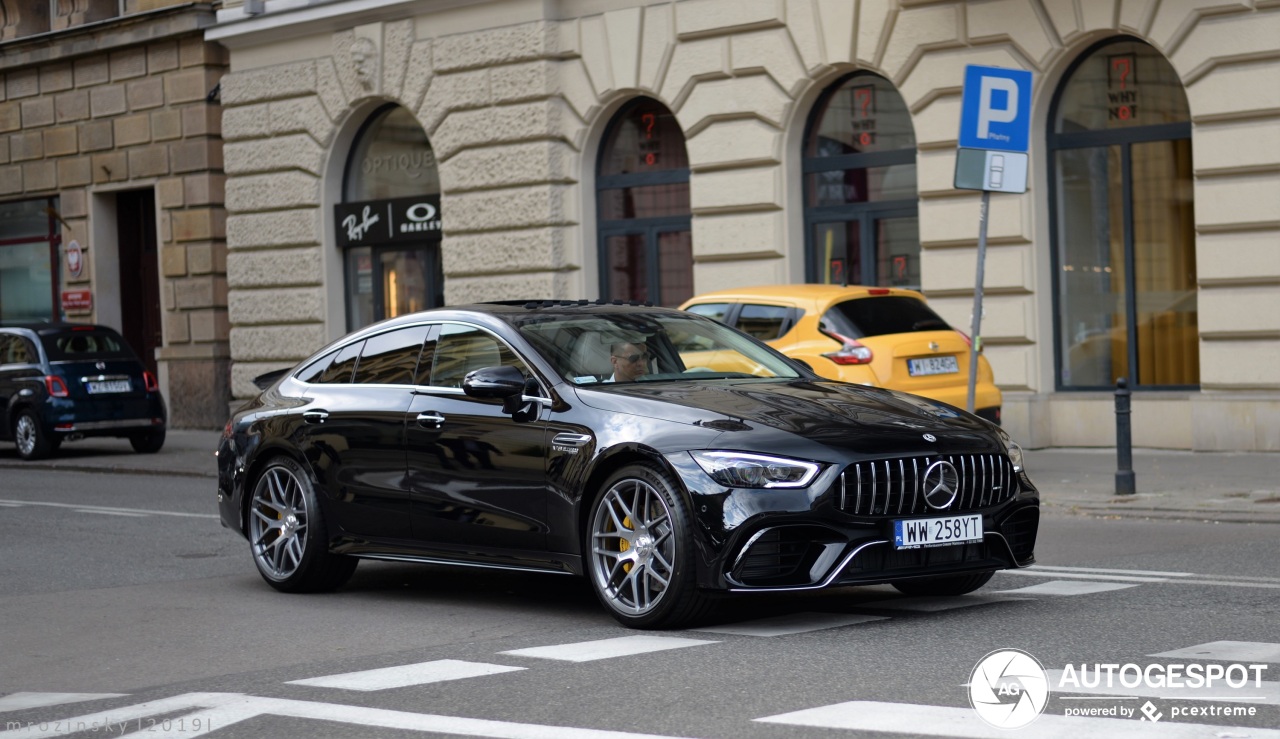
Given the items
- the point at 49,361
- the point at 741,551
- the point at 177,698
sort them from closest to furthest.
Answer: the point at 177,698
the point at 741,551
the point at 49,361

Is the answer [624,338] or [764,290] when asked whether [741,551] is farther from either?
[764,290]

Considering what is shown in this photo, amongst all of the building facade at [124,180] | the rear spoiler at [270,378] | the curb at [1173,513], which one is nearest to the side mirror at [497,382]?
the rear spoiler at [270,378]

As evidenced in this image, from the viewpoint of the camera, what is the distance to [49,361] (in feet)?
73.3

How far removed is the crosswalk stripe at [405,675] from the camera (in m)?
6.61

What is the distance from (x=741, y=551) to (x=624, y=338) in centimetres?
171

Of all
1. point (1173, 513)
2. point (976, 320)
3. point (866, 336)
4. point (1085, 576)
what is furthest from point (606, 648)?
point (976, 320)

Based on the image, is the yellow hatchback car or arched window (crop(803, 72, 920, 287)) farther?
arched window (crop(803, 72, 920, 287))

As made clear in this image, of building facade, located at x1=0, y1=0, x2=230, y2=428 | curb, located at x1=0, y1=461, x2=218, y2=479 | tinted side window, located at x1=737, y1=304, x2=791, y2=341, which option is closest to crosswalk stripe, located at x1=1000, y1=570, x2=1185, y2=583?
tinted side window, located at x1=737, y1=304, x2=791, y2=341

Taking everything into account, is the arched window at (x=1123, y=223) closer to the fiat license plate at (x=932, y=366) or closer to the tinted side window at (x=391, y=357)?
the fiat license plate at (x=932, y=366)

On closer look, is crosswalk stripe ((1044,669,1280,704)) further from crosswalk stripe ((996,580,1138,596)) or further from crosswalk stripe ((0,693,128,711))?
crosswalk stripe ((0,693,128,711))

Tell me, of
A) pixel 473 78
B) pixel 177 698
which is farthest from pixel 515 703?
pixel 473 78

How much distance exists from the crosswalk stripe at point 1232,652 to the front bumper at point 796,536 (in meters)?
1.16

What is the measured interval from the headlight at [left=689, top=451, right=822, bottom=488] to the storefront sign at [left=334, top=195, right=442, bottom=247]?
16985mm

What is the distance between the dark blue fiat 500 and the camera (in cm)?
2223
